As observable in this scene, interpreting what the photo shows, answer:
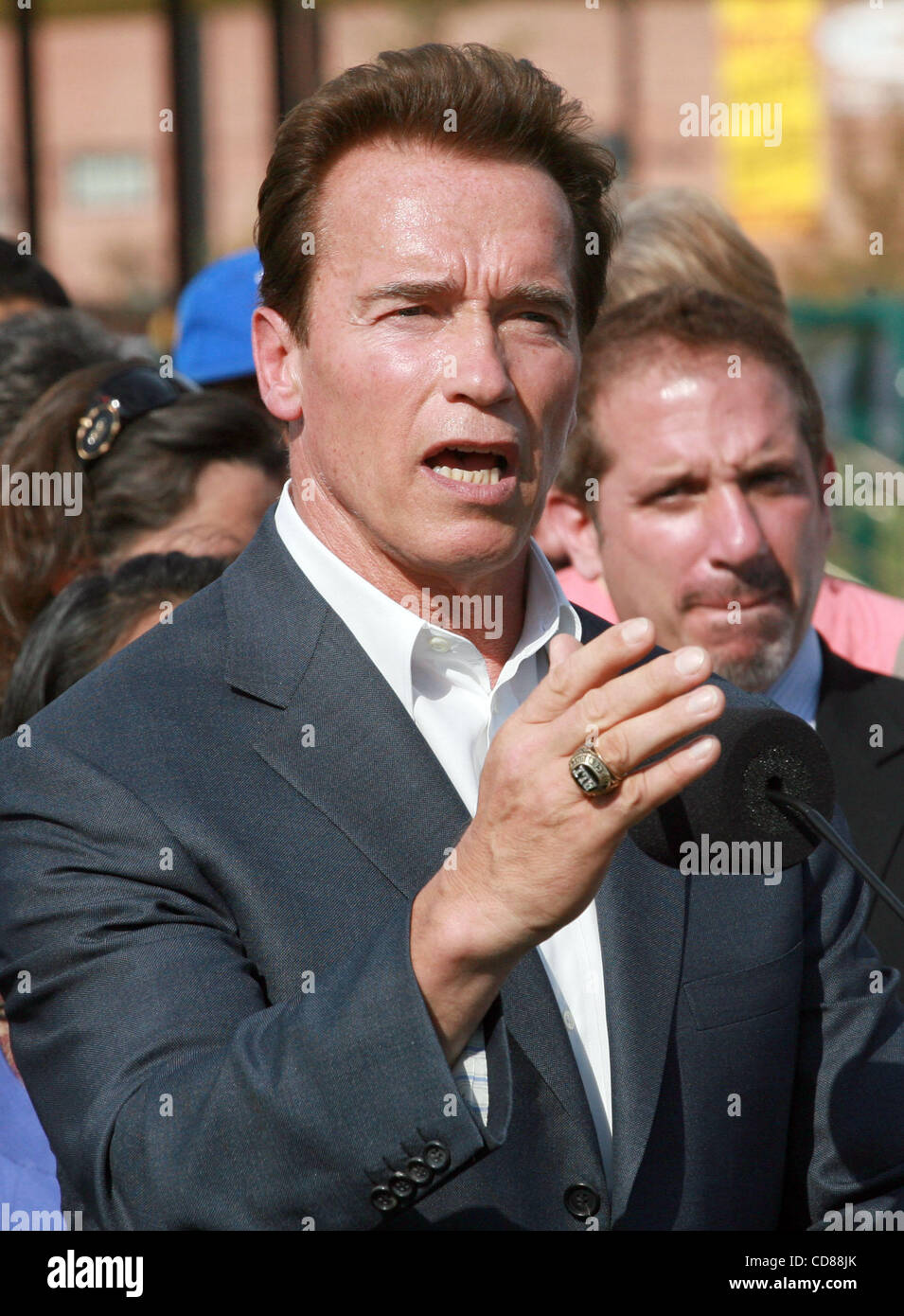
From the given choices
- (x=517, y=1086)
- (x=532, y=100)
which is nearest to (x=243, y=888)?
(x=517, y=1086)

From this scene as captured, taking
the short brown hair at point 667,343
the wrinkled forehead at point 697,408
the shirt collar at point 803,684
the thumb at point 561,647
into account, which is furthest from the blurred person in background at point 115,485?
the thumb at point 561,647

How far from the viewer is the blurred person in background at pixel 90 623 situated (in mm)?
2982

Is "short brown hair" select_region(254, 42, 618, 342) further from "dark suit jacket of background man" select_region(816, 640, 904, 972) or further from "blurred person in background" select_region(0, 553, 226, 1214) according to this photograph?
"dark suit jacket of background man" select_region(816, 640, 904, 972)

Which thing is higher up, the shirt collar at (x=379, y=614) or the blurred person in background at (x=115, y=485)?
the blurred person in background at (x=115, y=485)

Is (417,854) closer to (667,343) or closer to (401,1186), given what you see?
(401,1186)

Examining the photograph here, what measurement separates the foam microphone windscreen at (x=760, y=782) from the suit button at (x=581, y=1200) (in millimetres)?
408

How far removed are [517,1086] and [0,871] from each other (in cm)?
62

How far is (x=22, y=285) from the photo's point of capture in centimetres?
448

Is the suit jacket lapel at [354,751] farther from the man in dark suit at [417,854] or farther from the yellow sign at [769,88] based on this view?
the yellow sign at [769,88]

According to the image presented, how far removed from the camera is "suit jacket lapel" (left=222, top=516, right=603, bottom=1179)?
1.88 m

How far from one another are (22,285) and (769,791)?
3.28m

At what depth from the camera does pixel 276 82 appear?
898 centimetres

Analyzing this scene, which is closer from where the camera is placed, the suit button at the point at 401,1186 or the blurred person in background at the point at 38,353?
the suit button at the point at 401,1186

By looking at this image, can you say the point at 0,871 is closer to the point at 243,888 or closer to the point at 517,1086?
the point at 243,888
